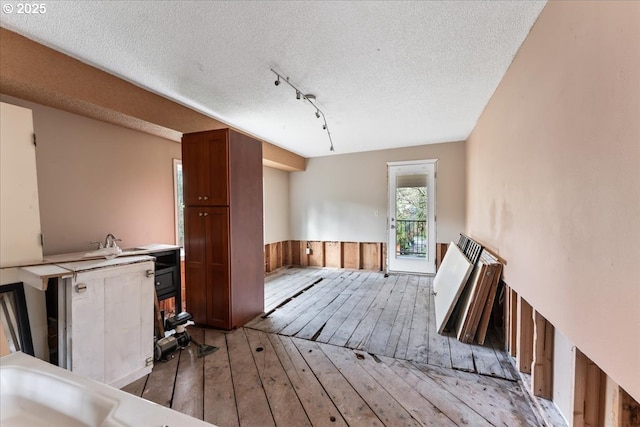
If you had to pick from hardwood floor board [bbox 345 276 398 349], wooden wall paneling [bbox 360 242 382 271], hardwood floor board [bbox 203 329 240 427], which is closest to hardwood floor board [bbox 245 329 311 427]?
hardwood floor board [bbox 203 329 240 427]

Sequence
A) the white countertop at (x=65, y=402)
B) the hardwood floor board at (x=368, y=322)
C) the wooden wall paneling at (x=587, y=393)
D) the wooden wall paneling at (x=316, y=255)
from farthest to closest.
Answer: the wooden wall paneling at (x=316, y=255), the hardwood floor board at (x=368, y=322), the wooden wall paneling at (x=587, y=393), the white countertop at (x=65, y=402)

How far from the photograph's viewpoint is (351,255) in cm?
597

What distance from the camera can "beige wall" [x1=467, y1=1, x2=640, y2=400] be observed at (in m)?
0.91

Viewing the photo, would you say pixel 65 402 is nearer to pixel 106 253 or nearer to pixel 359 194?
pixel 106 253

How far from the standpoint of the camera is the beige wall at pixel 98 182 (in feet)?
8.06

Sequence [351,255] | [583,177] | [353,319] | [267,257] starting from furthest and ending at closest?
1. [351,255]
2. [267,257]
3. [353,319]
4. [583,177]

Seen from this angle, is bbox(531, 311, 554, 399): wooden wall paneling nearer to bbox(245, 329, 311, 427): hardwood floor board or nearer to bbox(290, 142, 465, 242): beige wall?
bbox(245, 329, 311, 427): hardwood floor board

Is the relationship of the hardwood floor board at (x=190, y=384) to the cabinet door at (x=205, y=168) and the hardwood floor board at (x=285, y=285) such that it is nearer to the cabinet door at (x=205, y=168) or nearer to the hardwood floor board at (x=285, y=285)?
the hardwood floor board at (x=285, y=285)

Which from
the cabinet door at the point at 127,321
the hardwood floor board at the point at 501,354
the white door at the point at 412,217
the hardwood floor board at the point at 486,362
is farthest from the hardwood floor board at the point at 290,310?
the hardwood floor board at the point at 501,354

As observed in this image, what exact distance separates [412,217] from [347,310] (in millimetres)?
2742

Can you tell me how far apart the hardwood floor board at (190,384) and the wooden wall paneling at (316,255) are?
3834 mm

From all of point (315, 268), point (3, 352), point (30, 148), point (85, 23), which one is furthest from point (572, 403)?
point (315, 268)

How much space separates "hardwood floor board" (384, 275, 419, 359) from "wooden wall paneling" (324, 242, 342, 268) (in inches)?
77.8

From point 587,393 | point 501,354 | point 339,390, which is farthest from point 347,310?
point 587,393
